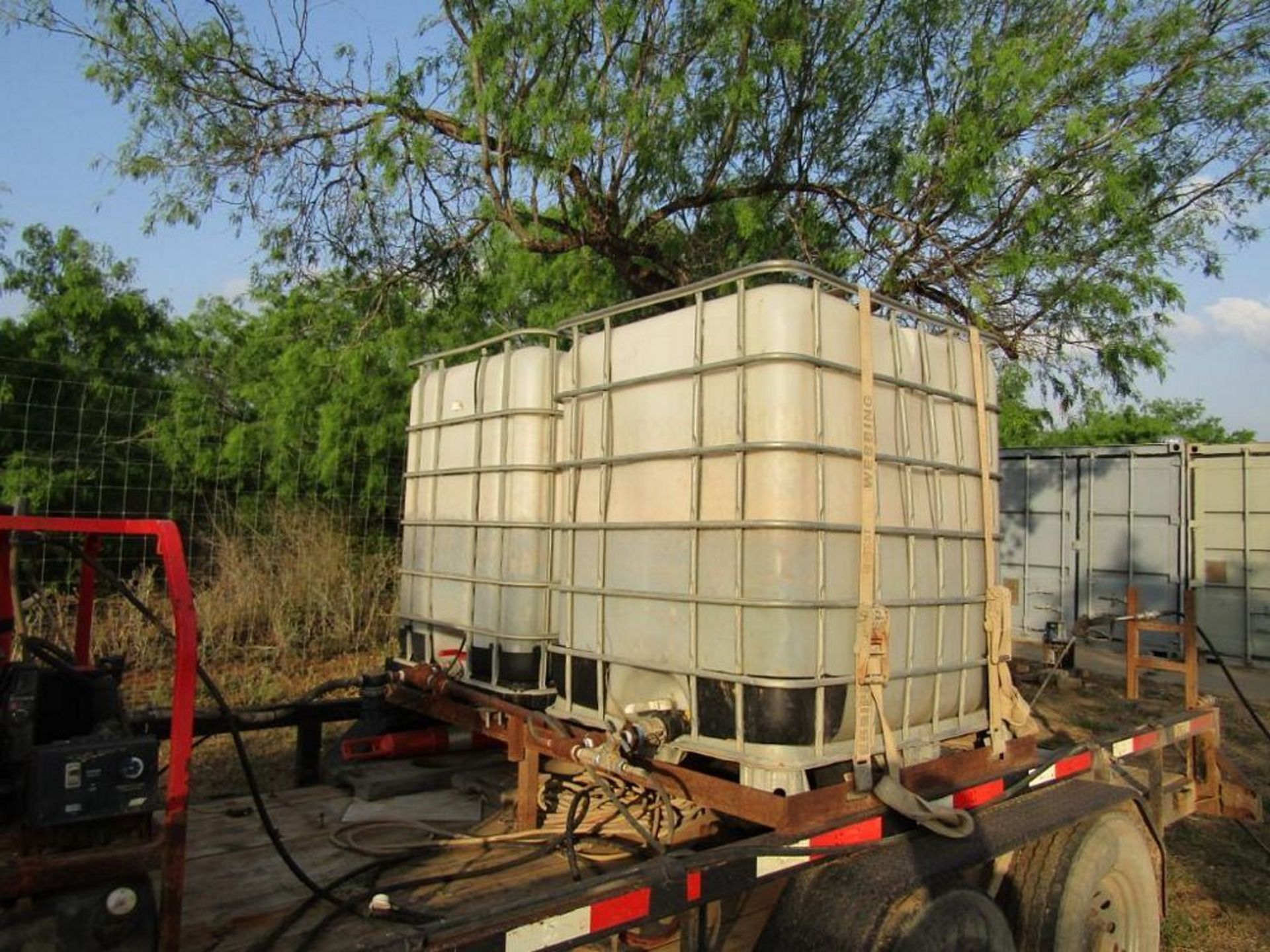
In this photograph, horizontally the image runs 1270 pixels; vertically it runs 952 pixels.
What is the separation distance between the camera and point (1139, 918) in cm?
374

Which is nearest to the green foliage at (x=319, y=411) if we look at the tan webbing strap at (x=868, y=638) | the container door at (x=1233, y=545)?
the tan webbing strap at (x=868, y=638)

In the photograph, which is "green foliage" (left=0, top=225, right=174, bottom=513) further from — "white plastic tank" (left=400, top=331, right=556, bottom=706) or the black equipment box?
the black equipment box

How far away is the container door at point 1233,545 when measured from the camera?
11.9 metres

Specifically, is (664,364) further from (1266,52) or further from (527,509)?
(1266,52)

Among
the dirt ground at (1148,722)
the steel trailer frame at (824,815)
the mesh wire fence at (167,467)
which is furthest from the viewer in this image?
the mesh wire fence at (167,467)

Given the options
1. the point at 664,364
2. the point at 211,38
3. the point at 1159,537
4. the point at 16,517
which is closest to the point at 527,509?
the point at 664,364

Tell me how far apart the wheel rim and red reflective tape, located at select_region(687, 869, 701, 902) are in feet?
5.89

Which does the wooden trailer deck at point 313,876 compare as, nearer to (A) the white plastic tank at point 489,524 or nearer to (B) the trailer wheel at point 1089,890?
(A) the white plastic tank at point 489,524

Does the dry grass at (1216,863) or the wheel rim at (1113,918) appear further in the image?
the dry grass at (1216,863)

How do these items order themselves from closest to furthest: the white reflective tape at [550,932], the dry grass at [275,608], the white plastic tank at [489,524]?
the white reflective tape at [550,932], the white plastic tank at [489,524], the dry grass at [275,608]

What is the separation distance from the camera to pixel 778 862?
2.61 metres

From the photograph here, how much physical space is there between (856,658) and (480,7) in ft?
24.9

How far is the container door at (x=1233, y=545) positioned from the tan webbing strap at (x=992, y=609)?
34.1 feet

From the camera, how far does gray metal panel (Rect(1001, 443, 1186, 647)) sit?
486 inches
